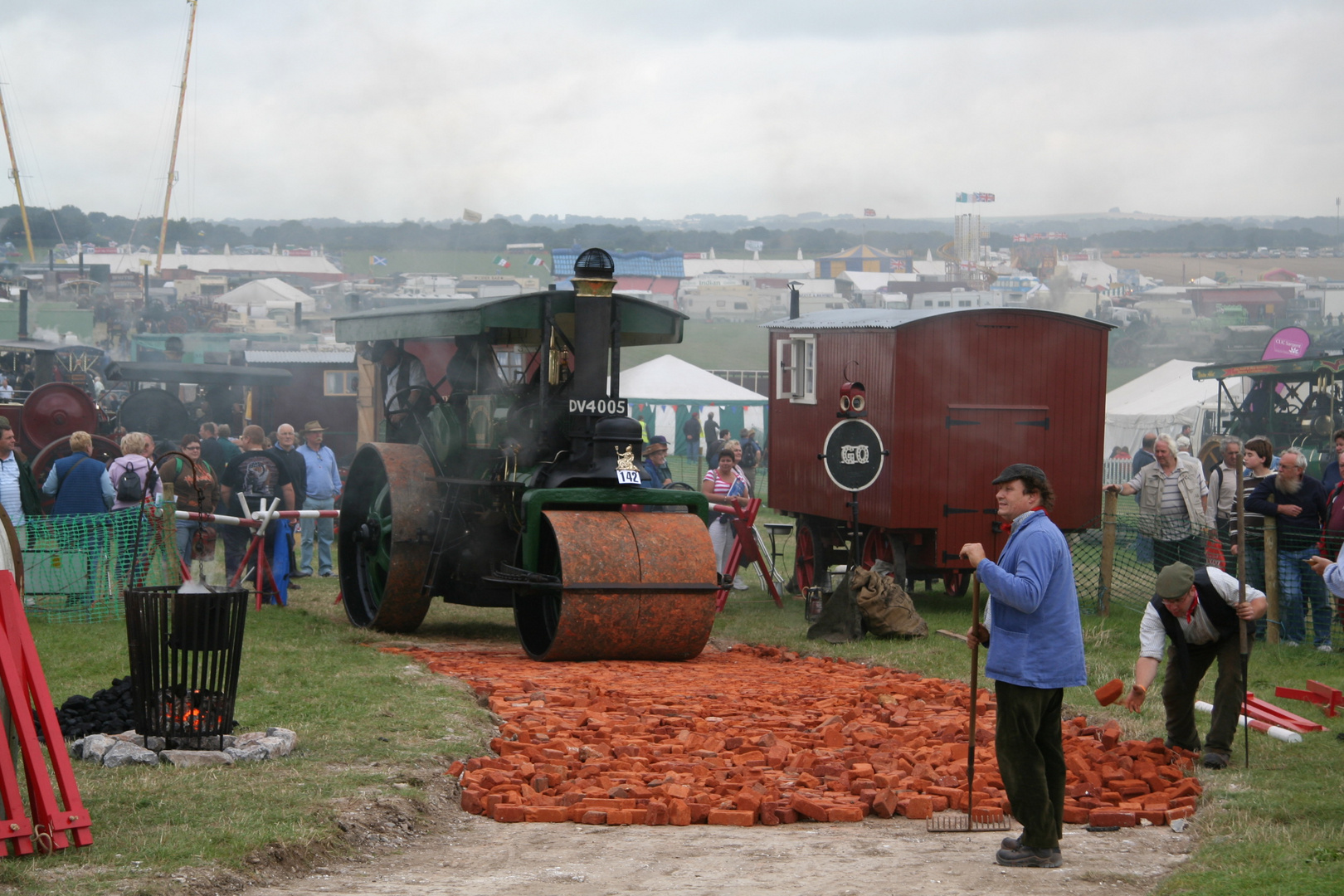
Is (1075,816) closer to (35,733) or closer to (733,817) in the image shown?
(733,817)

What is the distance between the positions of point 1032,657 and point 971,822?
91cm

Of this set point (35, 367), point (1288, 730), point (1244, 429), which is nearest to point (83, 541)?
point (1288, 730)

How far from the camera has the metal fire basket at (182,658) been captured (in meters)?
7.20

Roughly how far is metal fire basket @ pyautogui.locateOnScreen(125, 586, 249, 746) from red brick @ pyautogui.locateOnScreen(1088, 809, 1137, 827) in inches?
159

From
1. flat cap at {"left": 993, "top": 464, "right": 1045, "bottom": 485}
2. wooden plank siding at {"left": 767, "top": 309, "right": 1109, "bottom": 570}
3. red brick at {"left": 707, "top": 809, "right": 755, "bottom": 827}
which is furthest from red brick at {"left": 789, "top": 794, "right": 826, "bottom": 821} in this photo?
wooden plank siding at {"left": 767, "top": 309, "right": 1109, "bottom": 570}

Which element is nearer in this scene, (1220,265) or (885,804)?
(885,804)

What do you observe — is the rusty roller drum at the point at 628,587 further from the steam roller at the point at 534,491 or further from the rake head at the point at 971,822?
the rake head at the point at 971,822

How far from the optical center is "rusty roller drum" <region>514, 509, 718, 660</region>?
10.2 m

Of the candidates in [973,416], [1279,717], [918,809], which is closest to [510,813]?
[918,809]

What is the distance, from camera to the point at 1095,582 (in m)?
15.8

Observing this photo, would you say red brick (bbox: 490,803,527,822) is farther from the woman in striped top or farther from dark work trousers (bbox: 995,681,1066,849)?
the woman in striped top

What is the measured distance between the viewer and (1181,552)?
13.3 m

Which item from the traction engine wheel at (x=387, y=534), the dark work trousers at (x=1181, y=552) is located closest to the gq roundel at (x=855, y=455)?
the dark work trousers at (x=1181, y=552)

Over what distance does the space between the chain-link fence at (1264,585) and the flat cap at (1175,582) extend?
319 centimetres
